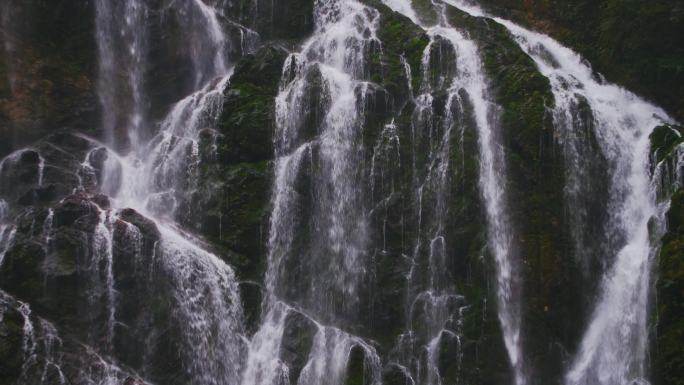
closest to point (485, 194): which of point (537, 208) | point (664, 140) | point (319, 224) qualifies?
point (537, 208)

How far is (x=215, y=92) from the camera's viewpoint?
1848cm

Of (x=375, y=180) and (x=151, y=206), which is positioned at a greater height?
(x=375, y=180)

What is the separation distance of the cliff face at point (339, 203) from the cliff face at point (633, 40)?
7cm

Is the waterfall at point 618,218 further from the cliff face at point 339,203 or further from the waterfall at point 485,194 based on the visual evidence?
the waterfall at point 485,194

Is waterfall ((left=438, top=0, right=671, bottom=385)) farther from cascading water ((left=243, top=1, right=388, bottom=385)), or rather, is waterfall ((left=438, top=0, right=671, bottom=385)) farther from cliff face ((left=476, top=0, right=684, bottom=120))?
cascading water ((left=243, top=1, right=388, bottom=385))

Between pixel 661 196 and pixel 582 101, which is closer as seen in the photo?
pixel 661 196

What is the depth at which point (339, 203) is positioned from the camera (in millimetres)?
16188

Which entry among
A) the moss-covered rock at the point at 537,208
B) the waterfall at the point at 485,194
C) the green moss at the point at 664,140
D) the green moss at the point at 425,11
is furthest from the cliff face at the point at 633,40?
the waterfall at the point at 485,194

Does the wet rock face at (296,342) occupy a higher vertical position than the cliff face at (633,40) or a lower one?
lower

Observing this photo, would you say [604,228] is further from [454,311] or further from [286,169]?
[286,169]

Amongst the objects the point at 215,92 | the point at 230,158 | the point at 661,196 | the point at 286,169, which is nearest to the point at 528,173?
the point at 661,196

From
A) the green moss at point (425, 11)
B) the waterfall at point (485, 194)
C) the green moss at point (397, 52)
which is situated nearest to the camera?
the waterfall at point (485, 194)

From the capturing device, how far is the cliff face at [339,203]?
13672 mm

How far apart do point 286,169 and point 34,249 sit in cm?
628
